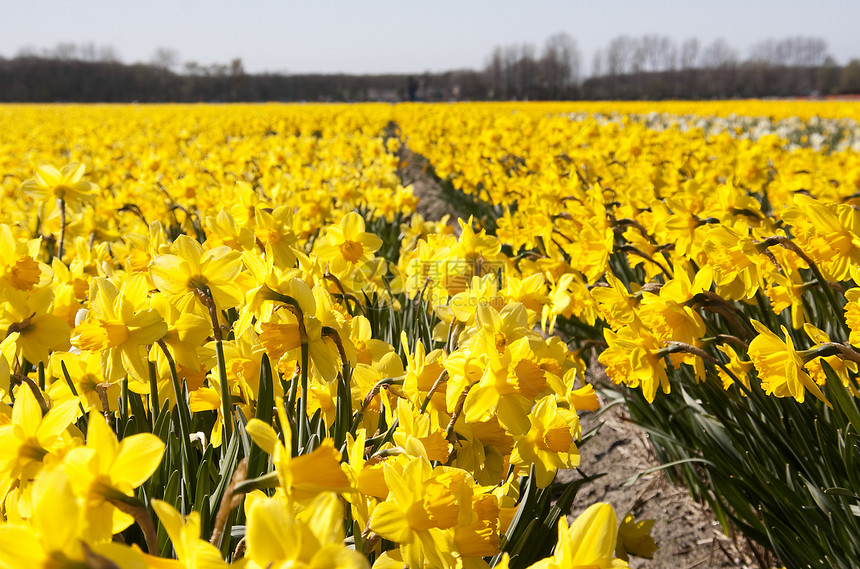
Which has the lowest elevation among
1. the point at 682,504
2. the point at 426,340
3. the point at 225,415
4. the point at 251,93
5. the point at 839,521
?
the point at 682,504

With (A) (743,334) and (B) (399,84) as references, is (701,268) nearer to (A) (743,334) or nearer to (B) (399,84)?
(A) (743,334)

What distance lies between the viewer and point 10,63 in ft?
204

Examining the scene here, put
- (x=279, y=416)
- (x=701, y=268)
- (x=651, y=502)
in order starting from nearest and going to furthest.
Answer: (x=279, y=416), (x=701, y=268), (x=651, y=502)

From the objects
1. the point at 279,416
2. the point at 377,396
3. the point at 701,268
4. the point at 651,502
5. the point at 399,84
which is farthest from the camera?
the point at 399,84

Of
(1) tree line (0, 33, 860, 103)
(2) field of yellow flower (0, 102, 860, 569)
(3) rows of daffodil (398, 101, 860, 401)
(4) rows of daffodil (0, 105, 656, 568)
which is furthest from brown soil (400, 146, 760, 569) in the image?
(1) tree line (0, 33, 860, 103)

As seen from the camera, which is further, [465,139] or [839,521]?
[465,139]

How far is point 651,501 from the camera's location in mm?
2725

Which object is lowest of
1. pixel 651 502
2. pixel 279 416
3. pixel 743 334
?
pixel 651 502

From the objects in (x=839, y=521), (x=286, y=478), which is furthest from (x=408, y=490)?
(x=839, y=521)

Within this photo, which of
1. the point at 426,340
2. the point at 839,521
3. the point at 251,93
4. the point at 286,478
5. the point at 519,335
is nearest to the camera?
the point at 286,478

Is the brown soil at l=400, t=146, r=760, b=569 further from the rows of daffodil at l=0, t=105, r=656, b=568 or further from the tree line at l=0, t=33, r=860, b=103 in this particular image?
the tree line at l=0, t=33, r=860, b=103

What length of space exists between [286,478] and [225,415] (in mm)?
608

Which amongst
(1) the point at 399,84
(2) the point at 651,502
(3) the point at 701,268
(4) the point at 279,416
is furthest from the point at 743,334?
(1) the point at 399,84

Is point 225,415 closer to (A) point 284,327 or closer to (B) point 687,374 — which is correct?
(A) point 284,327
